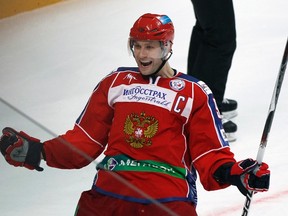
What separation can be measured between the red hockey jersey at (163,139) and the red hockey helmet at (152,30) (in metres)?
0.11

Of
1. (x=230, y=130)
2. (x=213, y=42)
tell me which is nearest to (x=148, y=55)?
(x=213, y=42)

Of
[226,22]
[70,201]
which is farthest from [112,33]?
[70,201]

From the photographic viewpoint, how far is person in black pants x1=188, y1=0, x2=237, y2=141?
301cm

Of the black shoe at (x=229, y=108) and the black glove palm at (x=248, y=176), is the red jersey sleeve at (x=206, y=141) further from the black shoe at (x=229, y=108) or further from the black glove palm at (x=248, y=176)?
the black shoe at (x=229, y=108)

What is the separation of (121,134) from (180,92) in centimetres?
18

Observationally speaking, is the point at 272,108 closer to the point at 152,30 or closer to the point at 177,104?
the point at 177,104

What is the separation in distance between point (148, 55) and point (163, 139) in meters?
0.21

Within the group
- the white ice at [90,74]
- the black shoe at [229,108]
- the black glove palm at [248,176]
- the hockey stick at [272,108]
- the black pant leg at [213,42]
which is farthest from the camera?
the black shoe at [229,108]

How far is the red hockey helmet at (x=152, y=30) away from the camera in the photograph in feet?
7.16

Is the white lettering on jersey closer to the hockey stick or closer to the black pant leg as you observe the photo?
the hockey stick

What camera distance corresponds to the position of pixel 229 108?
337 cm

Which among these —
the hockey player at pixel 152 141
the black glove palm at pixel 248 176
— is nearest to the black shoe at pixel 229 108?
the hockey player at pixel 152 141

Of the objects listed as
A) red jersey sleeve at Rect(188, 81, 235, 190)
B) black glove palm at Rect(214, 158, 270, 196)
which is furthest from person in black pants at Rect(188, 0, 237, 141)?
black glove palm at Rect(214, 158, 270, 196)

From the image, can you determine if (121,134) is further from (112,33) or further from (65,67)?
(112,33)
